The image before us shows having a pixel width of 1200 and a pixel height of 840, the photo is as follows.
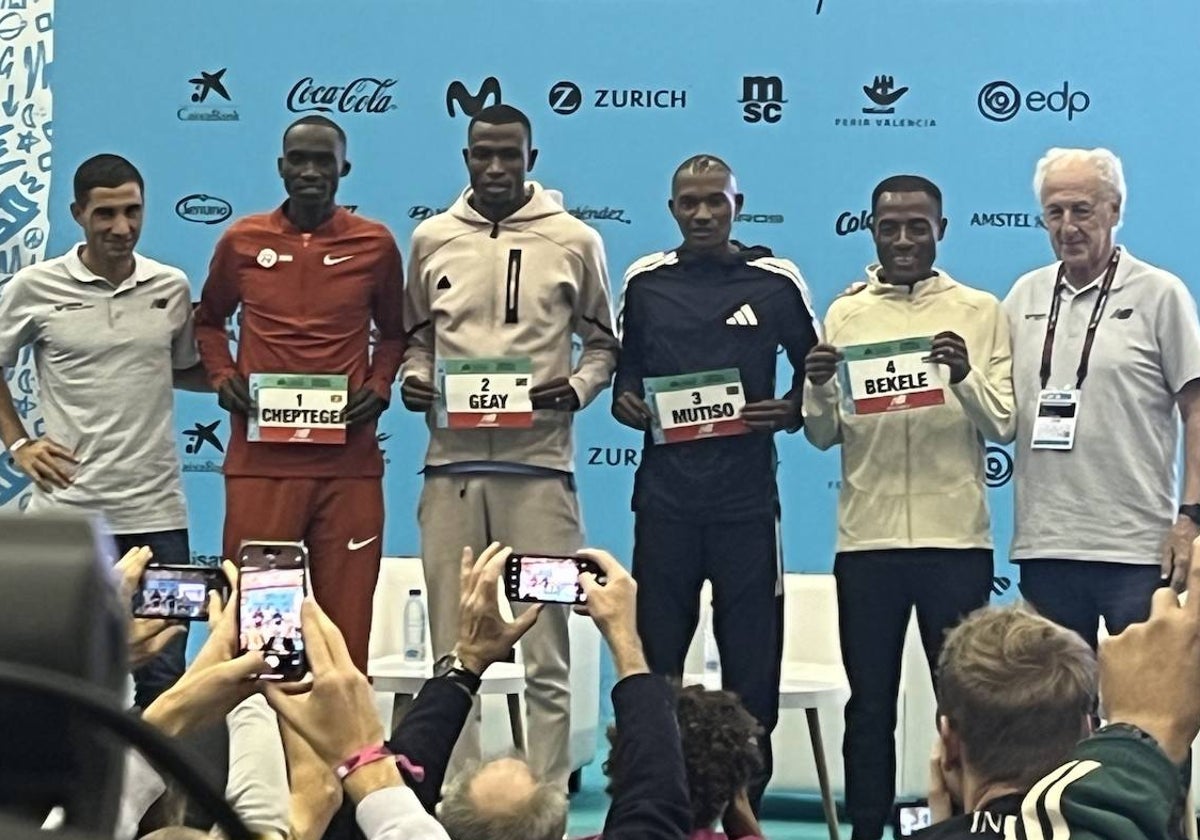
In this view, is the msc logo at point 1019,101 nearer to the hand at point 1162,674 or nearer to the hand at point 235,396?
the hand at point 235,396

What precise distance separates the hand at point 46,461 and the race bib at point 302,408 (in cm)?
57

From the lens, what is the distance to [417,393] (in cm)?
425

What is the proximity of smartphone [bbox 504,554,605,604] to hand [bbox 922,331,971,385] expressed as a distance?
1.70 metres

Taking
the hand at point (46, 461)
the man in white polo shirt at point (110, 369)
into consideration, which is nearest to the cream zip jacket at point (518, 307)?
the man in white polo shirt at point (110, 369)

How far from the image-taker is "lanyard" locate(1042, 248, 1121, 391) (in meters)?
4.14

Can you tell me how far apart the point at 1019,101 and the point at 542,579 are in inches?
149

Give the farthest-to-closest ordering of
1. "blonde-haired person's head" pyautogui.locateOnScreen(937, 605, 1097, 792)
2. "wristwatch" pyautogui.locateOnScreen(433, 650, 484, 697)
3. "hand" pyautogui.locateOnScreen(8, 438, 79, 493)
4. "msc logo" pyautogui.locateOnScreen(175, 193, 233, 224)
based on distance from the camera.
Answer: "msc logo" pyautogui.locateOnScreen(175, 193, 233, 224), "hand" pyautogui.locateOnScreen(8, 438, 79, 493), "wristwatch" pyautogui.locateOnScreen(433, 650, 484, 697), "blonde-haired person's head" pyautogui.locateOnScreen(937, 605, 1097, 792)

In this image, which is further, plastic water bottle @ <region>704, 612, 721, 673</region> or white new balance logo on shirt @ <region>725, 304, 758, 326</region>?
plastic water bottle @ <region>704, 612, 721, 673</region>

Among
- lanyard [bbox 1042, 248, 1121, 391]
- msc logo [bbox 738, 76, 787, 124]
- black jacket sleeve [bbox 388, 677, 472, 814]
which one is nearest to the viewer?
black jacket sleeve [bbox 388, 677, 472, 814]

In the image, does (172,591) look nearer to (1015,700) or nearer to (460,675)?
(460,675)

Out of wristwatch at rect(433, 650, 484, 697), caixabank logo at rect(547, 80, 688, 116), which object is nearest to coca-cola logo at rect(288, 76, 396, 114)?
caixabank logo at rect(547, 80, 688, 116)

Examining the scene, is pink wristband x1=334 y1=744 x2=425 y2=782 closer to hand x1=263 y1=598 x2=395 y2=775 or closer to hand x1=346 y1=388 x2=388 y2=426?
hand x1=263 y1=598 x2=395 y2=775

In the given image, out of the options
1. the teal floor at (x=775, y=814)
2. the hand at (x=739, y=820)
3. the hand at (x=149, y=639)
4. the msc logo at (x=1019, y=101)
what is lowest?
the teal floor at (x=775, y=814)

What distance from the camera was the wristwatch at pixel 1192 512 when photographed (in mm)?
4109
